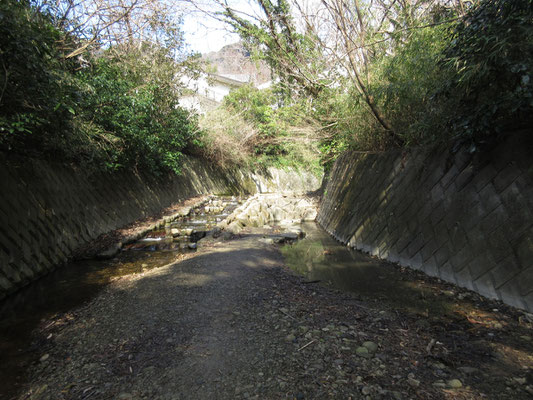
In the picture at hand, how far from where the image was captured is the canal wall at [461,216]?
298 centimetres

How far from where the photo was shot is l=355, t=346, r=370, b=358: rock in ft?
7.69

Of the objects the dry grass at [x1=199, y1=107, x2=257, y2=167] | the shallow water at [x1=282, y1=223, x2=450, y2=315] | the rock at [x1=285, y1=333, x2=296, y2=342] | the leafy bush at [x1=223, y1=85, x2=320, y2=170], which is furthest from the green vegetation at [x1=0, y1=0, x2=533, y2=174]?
the leafy bush at [x1=223, y1=85, x2=320, y2=170]

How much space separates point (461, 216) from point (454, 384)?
2.43m

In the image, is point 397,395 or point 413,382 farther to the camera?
point 413,382

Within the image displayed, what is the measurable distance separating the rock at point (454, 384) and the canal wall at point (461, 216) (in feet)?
5.09

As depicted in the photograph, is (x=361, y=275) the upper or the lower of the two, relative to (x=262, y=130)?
lower

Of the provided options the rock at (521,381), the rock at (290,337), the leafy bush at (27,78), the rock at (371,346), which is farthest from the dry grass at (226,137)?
the rock at (521,381)

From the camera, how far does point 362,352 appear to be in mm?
2383

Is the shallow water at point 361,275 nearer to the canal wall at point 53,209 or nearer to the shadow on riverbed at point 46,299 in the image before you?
the shadow on riverbed at point 46,299

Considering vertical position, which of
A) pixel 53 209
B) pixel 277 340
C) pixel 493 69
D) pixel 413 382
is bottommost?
pixel 413 382

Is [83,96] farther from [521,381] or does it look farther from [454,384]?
[521,381]

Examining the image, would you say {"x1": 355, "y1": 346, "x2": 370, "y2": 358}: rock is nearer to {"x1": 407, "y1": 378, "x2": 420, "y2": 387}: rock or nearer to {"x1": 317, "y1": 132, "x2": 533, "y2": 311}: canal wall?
{"x1": 407, "y1": 378, "x2": 420, "y2": 387}: rock

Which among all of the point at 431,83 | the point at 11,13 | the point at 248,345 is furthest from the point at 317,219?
the point at 11,13

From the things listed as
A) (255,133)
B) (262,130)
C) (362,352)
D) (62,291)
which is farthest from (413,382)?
(255,133)
